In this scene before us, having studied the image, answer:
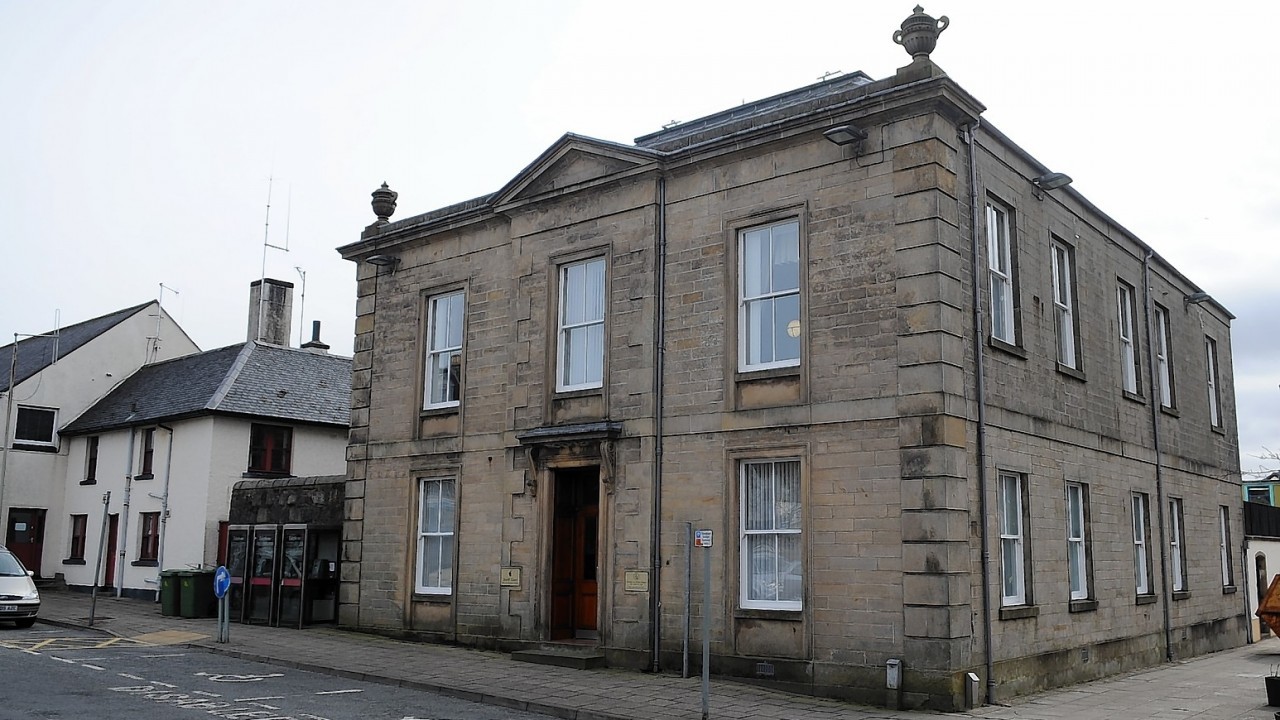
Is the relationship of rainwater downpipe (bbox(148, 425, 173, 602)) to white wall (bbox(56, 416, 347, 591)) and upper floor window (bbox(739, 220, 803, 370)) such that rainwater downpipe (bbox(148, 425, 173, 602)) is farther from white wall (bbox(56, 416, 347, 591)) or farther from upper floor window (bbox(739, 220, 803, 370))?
upper floor window (bbox(739, 220, 803, 370))

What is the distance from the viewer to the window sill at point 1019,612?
1430 cm

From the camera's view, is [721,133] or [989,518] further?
[721,133]

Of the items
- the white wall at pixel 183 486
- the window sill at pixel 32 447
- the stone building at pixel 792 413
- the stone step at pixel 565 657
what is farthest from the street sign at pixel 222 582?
the window sill at pixel 32 447

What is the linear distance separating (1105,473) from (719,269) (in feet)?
25.2

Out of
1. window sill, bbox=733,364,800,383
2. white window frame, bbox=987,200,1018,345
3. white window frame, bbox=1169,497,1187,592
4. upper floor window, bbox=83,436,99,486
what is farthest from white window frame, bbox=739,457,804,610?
upper floor window, bbox=83,436,99,486

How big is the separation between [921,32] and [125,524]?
82.0ft

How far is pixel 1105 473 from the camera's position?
18.2 meters

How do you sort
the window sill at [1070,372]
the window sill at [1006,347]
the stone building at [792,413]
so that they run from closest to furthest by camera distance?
the stone building at [792,413] → the window sill at [1006,347] → the window sill at [1070,372]

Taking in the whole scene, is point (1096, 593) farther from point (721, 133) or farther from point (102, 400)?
point (102, 400)

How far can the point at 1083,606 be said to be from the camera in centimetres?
1655

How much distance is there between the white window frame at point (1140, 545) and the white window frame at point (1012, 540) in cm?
489

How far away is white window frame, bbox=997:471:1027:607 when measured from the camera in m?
14.9

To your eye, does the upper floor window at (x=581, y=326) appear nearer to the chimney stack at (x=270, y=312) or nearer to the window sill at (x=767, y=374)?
the window sill at (x=767, y=374)

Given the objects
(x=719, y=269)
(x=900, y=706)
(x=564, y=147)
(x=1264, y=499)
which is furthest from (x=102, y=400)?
(x=1264, y=499)
